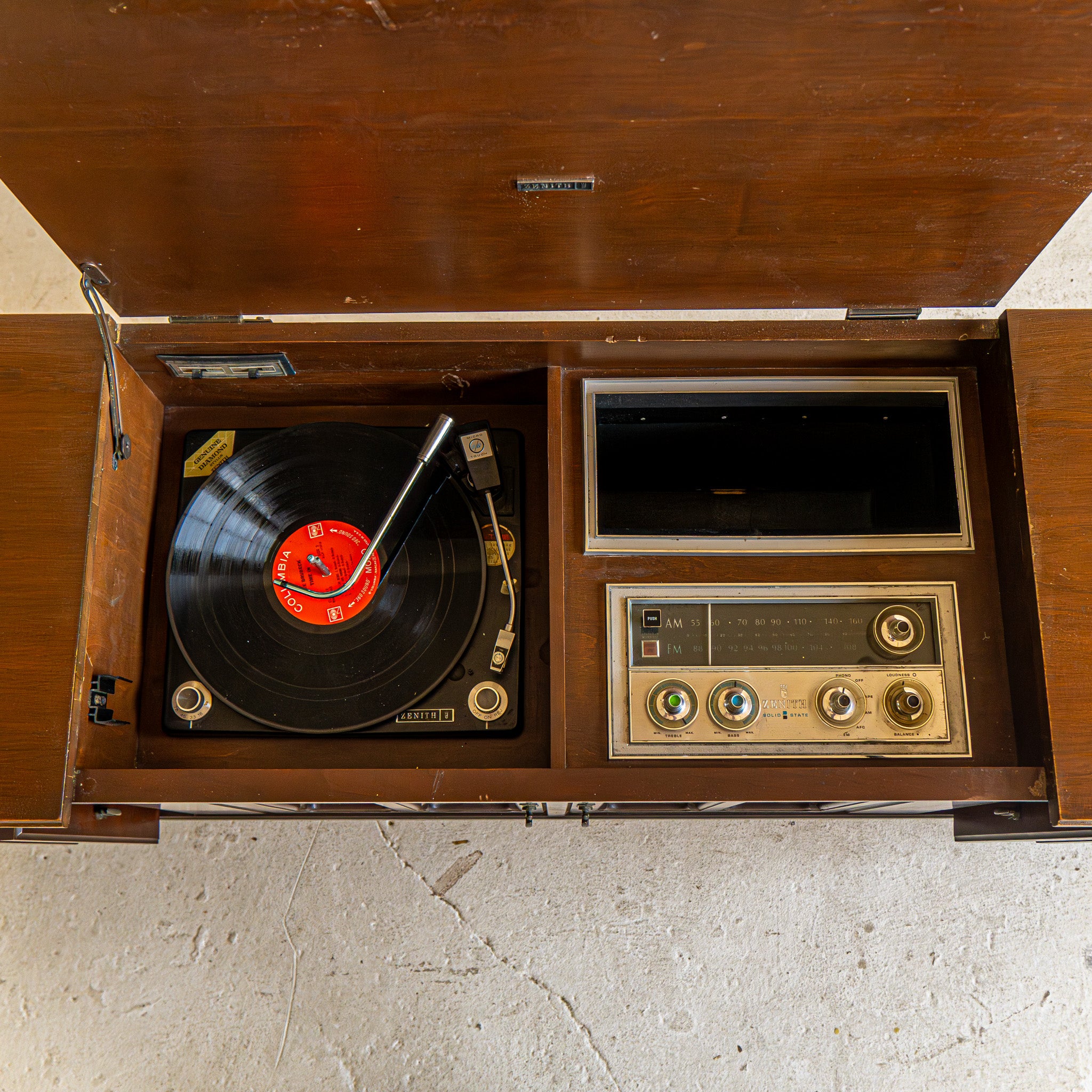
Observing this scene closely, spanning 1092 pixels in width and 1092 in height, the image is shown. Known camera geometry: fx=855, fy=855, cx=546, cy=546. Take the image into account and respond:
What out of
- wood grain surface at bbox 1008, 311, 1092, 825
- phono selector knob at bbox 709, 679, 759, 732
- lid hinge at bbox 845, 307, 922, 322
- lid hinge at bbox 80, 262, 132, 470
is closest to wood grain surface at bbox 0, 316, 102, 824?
lid hinge at bbox 80, 262, 132, 470

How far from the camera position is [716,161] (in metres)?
1.08

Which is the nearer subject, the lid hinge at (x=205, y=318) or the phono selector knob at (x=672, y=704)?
the phono selector knob at (x=672, y=704)

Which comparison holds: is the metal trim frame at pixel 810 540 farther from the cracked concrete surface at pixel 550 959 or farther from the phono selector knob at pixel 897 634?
the cracked concrete surface at pixel 550 959

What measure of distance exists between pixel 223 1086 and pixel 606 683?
963 mm

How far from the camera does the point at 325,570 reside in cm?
129

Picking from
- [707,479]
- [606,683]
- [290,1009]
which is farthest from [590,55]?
[290,1009]

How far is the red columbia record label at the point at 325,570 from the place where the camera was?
50.1 inches

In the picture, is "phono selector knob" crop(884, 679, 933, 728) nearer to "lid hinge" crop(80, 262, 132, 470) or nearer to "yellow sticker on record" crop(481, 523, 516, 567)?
"yellow sticker on record" crop(481, 523, 516, 567)

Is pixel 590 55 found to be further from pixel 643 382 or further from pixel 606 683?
pixel 606 683

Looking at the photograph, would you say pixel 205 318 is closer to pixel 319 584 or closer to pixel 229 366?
pixel 229 366

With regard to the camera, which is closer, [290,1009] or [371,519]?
[371,519]

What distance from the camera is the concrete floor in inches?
55.9

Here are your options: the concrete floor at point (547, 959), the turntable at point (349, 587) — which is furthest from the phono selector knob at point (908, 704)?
the turntable at point (349, 587)

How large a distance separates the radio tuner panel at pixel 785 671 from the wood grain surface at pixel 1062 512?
14 cm
